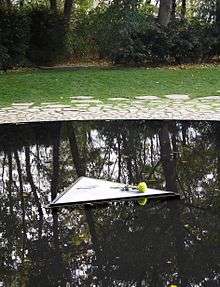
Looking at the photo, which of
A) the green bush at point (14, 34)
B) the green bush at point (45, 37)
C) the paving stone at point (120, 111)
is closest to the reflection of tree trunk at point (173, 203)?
the paving stone at point (120, 111)

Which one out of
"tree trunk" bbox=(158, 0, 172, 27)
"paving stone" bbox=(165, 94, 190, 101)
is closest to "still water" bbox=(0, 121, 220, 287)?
"paving stone" bbox=(165, 94, 190, 101)

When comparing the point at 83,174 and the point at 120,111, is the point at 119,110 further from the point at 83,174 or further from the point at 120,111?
the point at 83,174

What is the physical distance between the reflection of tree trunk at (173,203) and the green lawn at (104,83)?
9.34 ft

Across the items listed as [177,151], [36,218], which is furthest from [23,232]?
[177,151]

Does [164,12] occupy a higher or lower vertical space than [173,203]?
higher

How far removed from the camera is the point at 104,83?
10.1 m

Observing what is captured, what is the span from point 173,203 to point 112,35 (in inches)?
355

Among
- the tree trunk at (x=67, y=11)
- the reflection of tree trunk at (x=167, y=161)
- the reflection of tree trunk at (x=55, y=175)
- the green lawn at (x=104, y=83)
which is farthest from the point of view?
the tree trunk at (x=67, y=11)

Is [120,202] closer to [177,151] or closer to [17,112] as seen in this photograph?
[177,151]

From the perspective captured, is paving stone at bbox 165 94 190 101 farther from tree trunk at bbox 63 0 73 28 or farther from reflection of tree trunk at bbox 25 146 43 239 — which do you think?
tree trunk at bbox 63 0 73 28

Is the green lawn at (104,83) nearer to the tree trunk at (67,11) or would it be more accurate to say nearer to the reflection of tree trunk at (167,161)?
the tree trunk at (67,11)

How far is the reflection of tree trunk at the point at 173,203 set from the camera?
327cm

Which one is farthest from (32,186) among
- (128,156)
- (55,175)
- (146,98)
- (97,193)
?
(146,98)

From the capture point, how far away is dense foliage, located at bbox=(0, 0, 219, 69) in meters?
12.4
